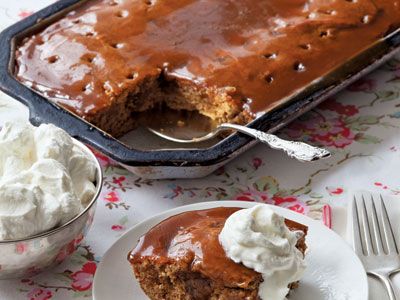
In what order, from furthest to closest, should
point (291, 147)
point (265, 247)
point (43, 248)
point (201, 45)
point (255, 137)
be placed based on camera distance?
point (201, 45)
point (255, 137)
point (291, 147)
point (43, 248)
point (265, 247)

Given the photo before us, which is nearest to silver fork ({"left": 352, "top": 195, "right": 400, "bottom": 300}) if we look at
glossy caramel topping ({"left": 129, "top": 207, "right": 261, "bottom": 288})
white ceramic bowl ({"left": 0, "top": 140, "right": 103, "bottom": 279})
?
glossy caramel topping ({"left": 129, "top": 207, "right": 261, "bottom": 288})

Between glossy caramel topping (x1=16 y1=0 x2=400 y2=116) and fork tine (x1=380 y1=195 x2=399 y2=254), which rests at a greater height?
glossy caramel topping (x1=16 y1=0 x2=400 y2=116)

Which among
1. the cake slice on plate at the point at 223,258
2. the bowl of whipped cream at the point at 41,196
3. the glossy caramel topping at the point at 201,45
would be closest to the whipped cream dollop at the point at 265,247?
the cake slice on plate at the point at 223,258

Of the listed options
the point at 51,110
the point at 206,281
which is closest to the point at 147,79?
the point at 51,110

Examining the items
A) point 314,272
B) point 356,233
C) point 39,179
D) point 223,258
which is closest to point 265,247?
point 223,258

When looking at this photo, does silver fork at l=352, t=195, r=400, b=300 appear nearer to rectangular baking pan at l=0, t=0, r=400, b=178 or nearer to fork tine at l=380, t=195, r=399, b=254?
fork tine at l=380, t=195, r=399, b=254

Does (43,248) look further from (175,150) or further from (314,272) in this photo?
(314,272)

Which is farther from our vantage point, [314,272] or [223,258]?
[314,272]
